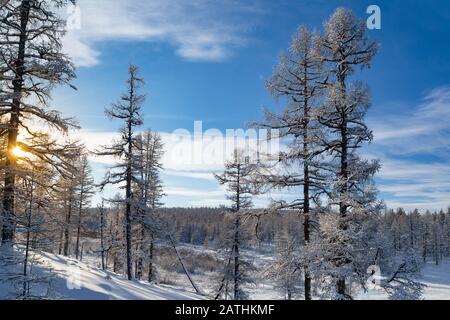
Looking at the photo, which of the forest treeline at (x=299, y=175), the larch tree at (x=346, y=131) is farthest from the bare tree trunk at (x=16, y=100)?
the larch tree at (x=346, y=131)

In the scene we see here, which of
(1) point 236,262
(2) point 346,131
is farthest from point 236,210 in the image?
(2) point 346,131

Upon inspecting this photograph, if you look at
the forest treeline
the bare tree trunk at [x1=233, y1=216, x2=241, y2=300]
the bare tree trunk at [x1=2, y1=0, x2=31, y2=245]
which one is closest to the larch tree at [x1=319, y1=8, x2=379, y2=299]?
the forest treeline

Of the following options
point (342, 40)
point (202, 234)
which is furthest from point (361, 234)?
point (202, 234)

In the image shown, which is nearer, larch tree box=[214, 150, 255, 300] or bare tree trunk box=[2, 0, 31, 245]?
bare tree trunk box=[2, 0, 31, 245]

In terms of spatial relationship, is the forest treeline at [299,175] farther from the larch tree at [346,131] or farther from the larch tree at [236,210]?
the larch tree at [236,210]

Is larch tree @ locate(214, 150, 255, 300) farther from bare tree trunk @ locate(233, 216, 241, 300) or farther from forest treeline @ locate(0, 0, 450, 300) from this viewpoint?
forest treeline @ locate(0, 0, 450, 300)

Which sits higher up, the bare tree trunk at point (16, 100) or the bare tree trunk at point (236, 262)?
the bare tree trunk at point (16, 100)

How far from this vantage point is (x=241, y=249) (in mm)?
26859

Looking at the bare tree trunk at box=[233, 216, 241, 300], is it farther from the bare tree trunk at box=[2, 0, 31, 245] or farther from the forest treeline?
the bare tree trunk at box=[2, 0, 31, 245]

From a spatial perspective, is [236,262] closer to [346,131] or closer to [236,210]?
[236,210]

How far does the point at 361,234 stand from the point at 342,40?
5949 millimetres

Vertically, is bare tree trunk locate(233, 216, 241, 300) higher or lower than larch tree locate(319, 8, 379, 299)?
lower
